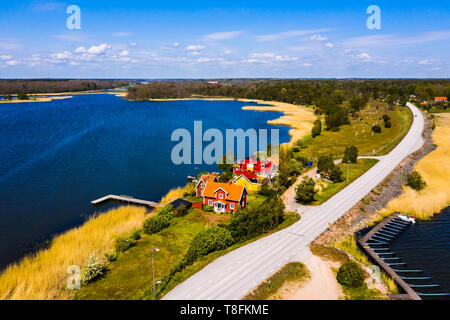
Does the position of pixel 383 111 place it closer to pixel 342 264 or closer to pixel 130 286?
pixel 342 264

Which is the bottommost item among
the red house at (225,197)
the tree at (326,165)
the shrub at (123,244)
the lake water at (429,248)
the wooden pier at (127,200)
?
the lake water at (429,248)

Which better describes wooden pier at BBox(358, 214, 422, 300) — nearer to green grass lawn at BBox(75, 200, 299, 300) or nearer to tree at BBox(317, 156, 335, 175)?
green grass lawn at BBox(75, 200, 299, 300)

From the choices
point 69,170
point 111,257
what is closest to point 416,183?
point 111,257

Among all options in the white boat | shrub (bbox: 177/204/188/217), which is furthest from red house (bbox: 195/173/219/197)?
the white boat

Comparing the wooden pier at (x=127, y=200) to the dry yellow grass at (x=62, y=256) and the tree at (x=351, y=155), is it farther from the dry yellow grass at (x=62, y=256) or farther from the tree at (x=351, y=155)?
the tree at (x=351, y=155)

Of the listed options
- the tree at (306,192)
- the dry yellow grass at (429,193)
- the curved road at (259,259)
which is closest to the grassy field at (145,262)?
the curved road at (259,259)

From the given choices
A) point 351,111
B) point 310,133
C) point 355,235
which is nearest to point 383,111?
point 351,111
